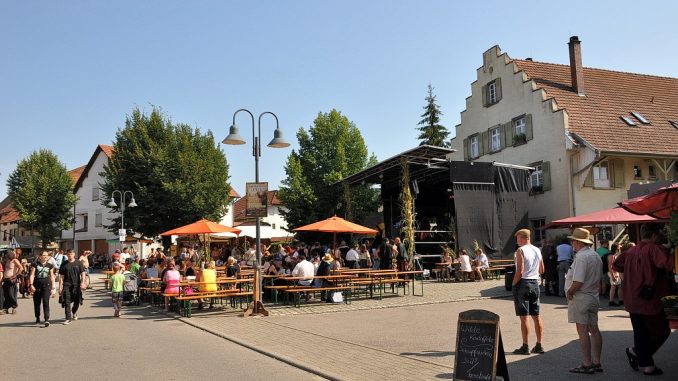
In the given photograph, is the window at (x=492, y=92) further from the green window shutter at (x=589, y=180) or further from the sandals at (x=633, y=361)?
the sandals at (x=633, y=361)

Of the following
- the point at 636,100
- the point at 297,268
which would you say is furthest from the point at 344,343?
the point at 636,100

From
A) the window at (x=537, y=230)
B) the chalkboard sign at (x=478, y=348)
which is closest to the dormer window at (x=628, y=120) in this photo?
the window at (x=537, y=230)

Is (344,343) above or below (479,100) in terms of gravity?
below

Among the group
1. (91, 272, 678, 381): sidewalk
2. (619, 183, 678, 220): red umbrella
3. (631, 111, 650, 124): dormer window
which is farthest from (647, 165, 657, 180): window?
(619, 183, 678, 220): red umbrella

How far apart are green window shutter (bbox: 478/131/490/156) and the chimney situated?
5.02m

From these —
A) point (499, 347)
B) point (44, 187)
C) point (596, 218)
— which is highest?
point (44, 187)

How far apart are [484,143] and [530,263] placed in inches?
968

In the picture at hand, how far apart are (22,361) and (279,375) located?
412cm

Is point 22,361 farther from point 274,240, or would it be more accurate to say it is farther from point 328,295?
point 274,240

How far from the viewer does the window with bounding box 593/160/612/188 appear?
26.6m

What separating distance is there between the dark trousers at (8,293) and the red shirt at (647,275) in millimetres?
14785

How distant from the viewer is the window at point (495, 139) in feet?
102

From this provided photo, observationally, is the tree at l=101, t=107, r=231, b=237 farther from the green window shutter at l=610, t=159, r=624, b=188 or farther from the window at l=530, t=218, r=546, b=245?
the green window shutter at l=610, t=159, r=624, b=188

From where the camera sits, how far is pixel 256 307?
13.7 metres
